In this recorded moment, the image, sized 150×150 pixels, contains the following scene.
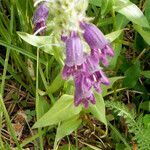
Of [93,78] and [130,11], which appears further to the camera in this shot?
[130,11]

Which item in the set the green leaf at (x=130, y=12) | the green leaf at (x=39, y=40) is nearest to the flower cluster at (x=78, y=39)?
the green leaf at (x=39, y=40)

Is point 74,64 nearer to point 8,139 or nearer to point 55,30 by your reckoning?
point 55,30

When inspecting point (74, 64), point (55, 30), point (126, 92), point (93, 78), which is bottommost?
point (126, 92)

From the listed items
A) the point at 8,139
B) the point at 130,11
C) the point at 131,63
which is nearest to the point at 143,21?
the point at 130,11

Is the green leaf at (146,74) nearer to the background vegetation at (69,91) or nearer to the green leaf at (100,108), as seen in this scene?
the background vegetation at (69,91)

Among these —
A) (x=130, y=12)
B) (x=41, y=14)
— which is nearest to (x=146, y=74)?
(x=130, y=12)

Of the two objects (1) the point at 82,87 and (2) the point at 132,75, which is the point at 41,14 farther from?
(2) the point at 132,75
